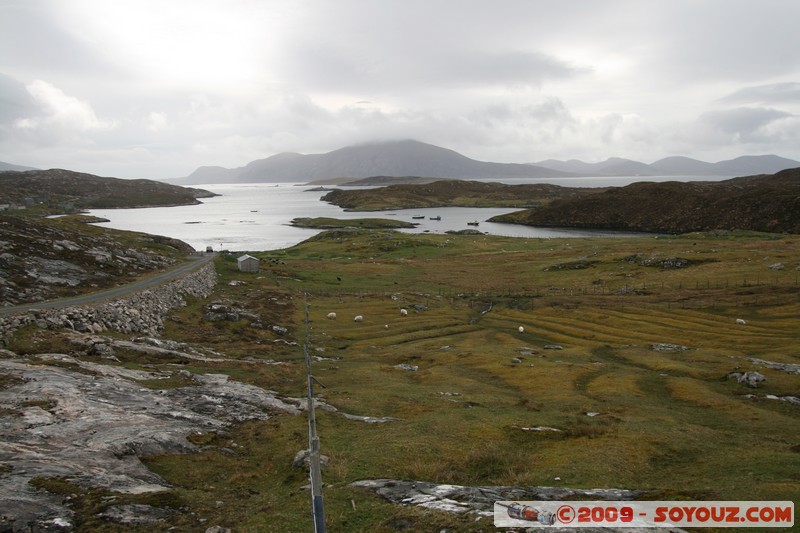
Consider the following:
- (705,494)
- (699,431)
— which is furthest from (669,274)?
(705,494)

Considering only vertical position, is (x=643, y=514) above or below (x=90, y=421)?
above

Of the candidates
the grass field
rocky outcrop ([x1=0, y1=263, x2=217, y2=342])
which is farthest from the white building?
rocky outcrop ([x1=0, y1=263, x2=217, y2=342])

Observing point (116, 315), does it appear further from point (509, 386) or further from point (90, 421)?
point (509, 386)

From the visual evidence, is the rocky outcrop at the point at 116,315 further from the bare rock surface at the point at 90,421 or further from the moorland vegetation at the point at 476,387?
the bare rock surface at the point at 90,421

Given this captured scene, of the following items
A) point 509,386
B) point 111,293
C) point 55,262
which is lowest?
point 509,386

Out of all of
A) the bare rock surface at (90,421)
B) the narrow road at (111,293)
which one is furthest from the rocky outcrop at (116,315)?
the bare rock surface at (90,421)

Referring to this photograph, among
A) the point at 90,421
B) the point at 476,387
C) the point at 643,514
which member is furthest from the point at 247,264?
the point at 643,514

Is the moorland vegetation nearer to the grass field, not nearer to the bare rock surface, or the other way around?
the grass field
